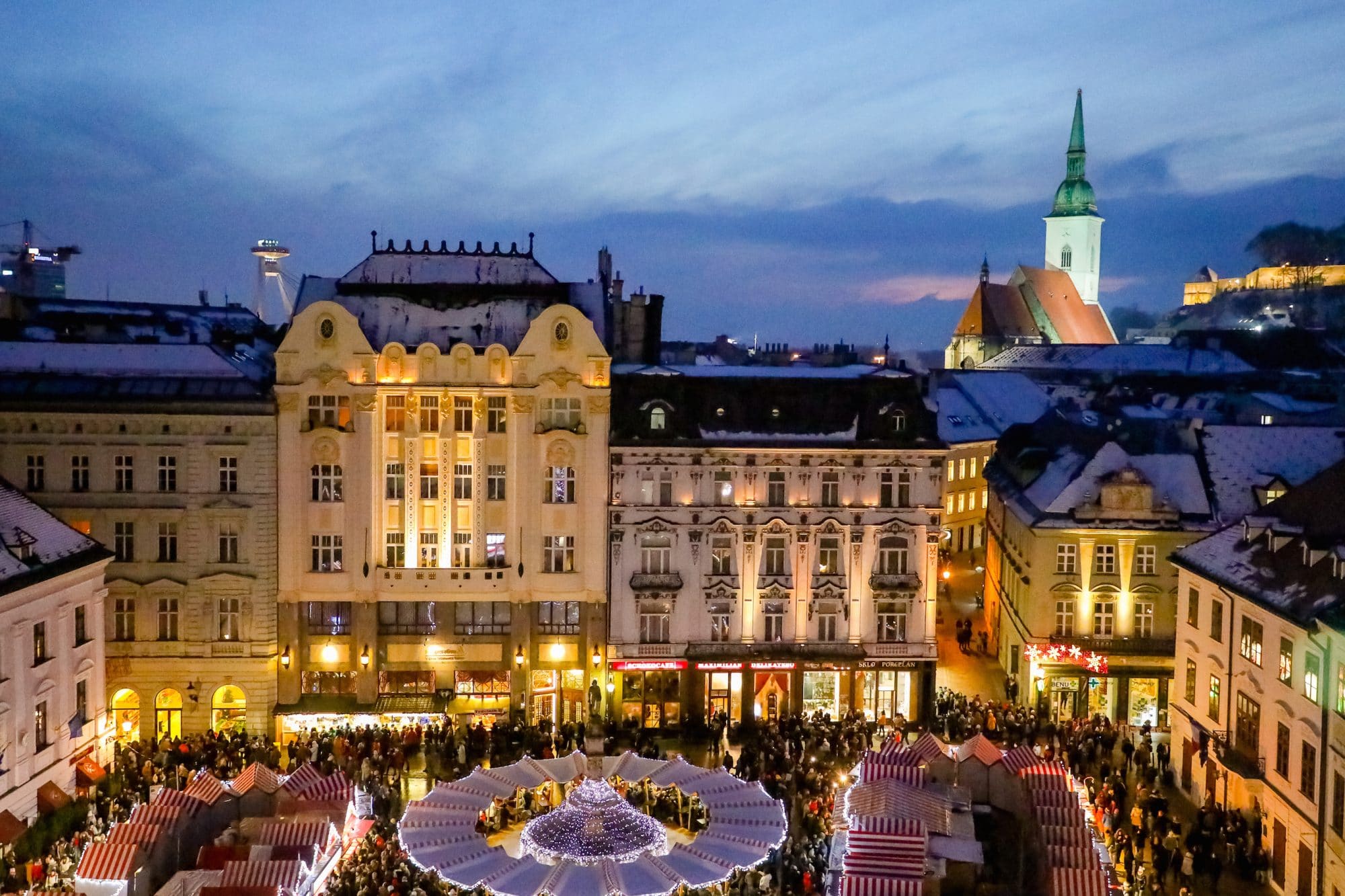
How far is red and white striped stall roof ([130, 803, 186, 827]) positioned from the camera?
31578 millimetres

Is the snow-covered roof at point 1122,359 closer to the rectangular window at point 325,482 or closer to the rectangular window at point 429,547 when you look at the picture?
the rectangular window at point 429,547

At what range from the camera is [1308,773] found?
33812 mm

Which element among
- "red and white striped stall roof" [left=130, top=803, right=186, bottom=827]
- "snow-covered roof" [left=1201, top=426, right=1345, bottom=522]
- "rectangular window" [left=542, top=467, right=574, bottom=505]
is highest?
"snow-covered roof" [left=1201, top=426, right=1345, bottom=522]

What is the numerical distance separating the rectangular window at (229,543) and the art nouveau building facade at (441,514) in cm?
189

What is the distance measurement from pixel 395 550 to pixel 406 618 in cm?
292

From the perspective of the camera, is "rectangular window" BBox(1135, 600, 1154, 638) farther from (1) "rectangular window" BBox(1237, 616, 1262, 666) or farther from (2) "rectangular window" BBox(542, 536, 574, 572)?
(2) "rectangular window" BBox(542, 536, 574, 572)

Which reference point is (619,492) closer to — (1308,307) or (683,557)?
(683,557)

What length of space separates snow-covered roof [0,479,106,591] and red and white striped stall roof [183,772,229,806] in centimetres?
928

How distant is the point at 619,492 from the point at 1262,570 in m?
24.8

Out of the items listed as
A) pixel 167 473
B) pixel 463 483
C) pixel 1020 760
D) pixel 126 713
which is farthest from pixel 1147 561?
pixel 126 713

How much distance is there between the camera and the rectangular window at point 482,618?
48906mm

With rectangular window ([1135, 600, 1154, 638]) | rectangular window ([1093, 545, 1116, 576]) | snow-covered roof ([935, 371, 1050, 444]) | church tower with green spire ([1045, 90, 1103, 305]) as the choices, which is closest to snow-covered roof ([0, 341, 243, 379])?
rectangular window ([1093, 545, 1116, 576])

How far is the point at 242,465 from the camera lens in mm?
47938

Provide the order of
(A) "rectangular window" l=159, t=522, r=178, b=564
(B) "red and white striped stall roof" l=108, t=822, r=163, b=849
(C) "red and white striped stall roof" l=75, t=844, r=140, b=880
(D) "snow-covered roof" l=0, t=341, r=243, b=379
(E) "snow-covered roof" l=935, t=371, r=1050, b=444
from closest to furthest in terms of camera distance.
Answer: (C) "red and white striped stall roof" l=75, t=844, r=140, b=880 < (B) "red and white striped stall roof" l=108, t=822, r=163, b=849 < (A) "rectangular window" l=159, t=522, r=178, b=564 < (D) "snow-covered roof" l=0, t=341, r=243, b=379 < (E) "snow-covered roof" l=935, t=371, r=1050, b=444
